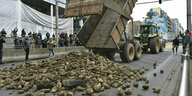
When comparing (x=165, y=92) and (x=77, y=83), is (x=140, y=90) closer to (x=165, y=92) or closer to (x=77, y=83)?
(x=165, y=92)

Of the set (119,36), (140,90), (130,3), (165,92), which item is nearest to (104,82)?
(140,90)

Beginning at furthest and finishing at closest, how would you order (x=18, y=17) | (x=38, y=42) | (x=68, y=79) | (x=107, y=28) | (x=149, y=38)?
(x=38, y=42) → (x=18, y=17) → (x=149, y=38) → (x=107, y=28) → (x=68, y=79)

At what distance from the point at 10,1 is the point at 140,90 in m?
13.0

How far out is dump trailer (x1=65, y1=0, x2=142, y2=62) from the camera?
6531mm

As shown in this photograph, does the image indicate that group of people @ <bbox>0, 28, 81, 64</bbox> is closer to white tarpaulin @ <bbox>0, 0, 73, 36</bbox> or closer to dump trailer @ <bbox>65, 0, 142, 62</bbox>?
white tarpaulin @ <bbox>0, 0, 73, 36</bbox>

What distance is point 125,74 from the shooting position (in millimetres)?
5043

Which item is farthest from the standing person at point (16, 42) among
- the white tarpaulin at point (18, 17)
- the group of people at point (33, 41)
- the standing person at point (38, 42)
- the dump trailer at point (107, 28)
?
the dump trailer at point (107, 28)

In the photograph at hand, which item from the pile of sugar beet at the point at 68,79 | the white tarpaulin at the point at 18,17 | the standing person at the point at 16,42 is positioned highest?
the white tarpaulin at the point at 18,17

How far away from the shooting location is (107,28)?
7426 millimetres

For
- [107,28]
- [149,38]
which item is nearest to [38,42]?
[107,28]

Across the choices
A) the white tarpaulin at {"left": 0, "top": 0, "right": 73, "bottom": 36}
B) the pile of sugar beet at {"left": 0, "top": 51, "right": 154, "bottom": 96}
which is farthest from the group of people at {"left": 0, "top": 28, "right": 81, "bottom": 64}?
the pile of sugar beet at {"left": 0, "top": 51, "right": 154, "bottom": 96}

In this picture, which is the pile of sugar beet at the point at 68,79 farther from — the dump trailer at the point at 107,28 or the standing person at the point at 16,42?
the standing person at the point at 16,42

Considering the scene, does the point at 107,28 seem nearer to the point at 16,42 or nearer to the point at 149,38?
the point at 149,38

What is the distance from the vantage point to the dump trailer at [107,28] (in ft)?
21.4
